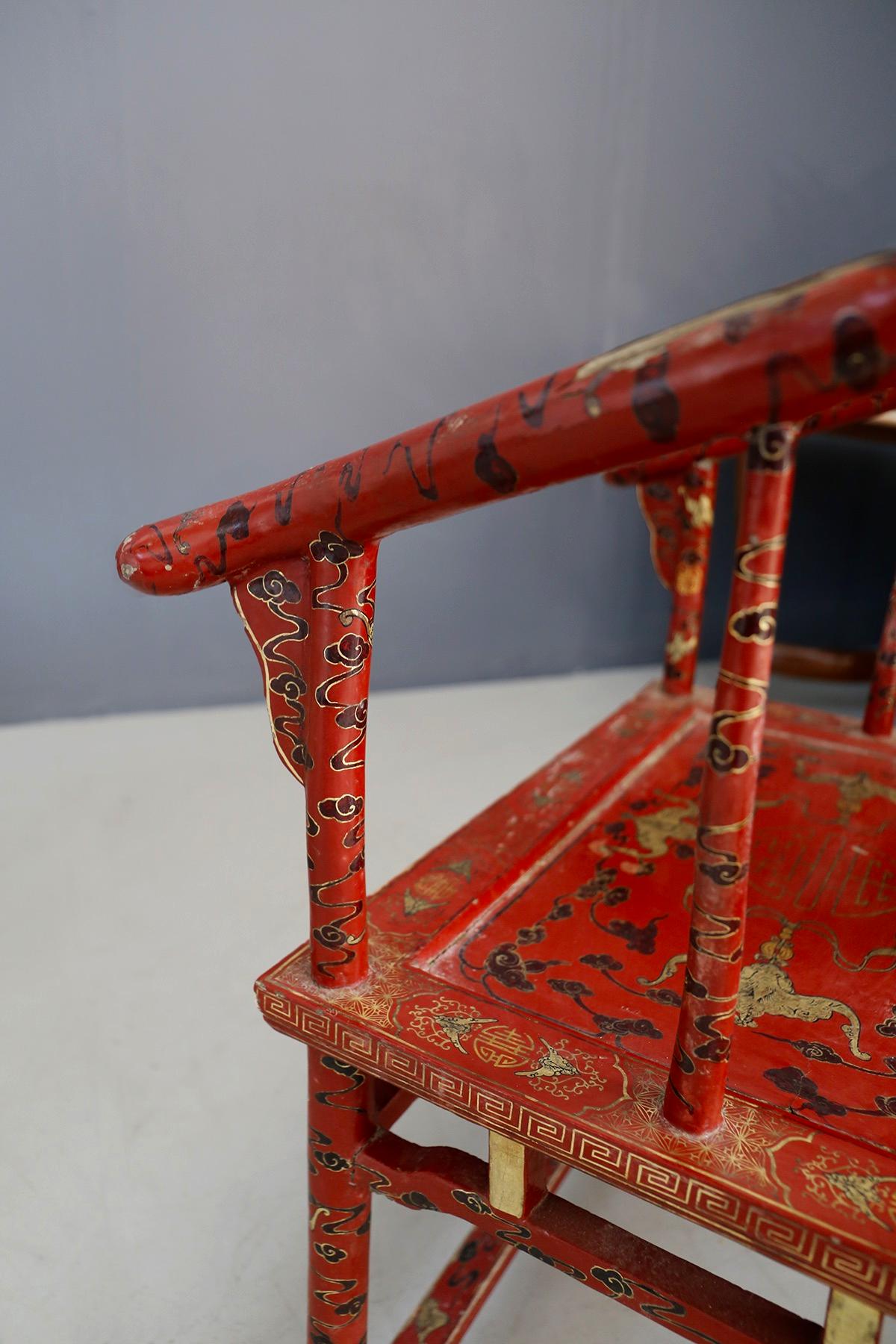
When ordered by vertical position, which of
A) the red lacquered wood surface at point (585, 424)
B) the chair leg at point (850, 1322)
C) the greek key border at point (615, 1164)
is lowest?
the chair leg at point (850, 1322)

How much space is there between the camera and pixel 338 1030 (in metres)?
0.81

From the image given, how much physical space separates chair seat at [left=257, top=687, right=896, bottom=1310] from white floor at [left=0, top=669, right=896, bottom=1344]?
20.3 inches

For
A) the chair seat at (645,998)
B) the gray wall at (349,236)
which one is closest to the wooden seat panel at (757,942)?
the chair seat at (645,998)

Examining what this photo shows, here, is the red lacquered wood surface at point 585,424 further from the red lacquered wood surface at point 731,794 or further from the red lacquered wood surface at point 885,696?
the red lacquered wood surface at point 885,696

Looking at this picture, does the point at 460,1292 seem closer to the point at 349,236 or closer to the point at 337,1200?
the point at 337,1200

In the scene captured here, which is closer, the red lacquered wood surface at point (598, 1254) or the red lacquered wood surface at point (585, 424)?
the red lacquered wood surface at point (585, 424)

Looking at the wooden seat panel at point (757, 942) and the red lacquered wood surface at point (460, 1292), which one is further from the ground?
the wooden seat panel at point (757, 942)

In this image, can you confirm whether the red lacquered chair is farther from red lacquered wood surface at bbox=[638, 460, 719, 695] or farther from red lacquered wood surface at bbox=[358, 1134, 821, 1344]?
red lacquered wood surface at bbox=[638, 460, 719, 695]

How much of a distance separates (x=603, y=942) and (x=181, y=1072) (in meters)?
0.81

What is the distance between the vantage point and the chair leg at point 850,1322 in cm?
66

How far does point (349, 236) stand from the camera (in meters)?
2.40

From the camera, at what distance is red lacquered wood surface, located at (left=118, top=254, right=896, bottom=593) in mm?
458

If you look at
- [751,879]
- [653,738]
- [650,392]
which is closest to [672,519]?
[653,738]

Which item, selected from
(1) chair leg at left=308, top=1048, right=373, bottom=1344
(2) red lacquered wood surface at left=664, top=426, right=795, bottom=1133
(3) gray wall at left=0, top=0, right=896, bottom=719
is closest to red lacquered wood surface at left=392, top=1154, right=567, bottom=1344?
(1) chair leg at left=308, top=1048, right=373, bottom=1344
